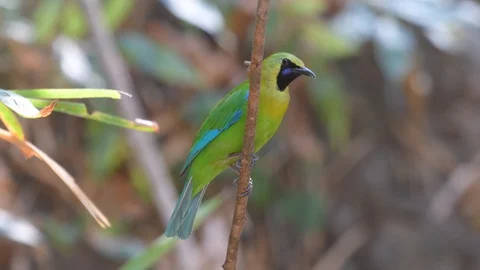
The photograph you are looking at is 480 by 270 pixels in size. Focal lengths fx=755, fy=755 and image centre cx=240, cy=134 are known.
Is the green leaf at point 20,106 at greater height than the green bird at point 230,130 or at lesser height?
lesser

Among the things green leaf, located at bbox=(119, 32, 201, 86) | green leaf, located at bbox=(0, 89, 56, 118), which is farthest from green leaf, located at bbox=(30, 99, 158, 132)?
green leaf, located at bbox=(119, 32, 201, 86)

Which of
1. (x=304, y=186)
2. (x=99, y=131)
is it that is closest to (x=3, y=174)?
(x=99, y=131)

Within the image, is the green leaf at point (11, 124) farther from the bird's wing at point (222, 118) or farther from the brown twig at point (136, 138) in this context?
the brown twig at point (136, 138)

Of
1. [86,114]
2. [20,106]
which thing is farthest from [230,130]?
[20,106]

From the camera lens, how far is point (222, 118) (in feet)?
8.04

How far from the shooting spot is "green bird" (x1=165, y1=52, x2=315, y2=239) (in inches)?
90.9

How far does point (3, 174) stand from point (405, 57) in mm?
2237

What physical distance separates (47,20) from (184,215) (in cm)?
167

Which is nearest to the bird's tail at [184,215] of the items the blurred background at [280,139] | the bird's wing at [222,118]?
the bird's wing at [222,118]

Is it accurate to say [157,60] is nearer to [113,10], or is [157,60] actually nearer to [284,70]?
[113,10]

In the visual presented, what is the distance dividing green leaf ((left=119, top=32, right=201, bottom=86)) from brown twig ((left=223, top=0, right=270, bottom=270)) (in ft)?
6.56

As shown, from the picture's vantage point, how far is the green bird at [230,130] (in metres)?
2.31

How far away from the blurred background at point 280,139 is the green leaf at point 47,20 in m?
0.01

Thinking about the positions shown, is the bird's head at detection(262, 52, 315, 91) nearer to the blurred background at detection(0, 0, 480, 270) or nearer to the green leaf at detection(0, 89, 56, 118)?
the green leaf at detection(0, 89, 56, 118)
